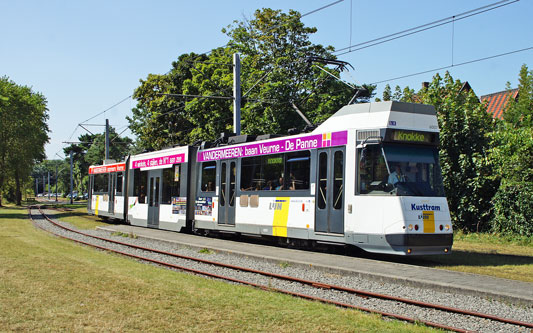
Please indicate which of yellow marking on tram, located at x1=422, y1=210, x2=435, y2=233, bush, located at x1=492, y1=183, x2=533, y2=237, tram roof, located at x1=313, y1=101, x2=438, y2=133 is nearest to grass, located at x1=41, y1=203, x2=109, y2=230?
tram roof, located at x1=313, y1=101, x2=438, y2=133

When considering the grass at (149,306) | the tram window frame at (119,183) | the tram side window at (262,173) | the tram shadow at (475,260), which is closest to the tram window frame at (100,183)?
the tram window frame at (119,183)

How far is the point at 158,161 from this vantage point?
925 inches

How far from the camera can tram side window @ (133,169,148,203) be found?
2469cm

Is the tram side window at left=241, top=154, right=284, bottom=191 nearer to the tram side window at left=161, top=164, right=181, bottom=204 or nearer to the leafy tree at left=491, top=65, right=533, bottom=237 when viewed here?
the tram side window at left=161, top=164, right=181, bottom=204

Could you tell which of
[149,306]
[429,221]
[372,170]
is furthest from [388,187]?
[149,306]

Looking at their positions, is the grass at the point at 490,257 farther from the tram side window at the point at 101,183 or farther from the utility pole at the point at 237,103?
the tram side window at the point at 101,183

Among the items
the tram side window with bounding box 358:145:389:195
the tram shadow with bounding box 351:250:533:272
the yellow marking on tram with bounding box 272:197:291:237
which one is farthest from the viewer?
the yellow marking on tram with bounding box 272:197:291:237

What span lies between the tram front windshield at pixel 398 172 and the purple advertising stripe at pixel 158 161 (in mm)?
9902

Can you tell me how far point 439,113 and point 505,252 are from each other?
26.9 feet

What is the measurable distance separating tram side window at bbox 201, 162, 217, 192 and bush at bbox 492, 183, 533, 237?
1078cm

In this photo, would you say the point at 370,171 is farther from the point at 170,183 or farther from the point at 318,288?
the point at 170,183

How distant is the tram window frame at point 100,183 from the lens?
30.0 m

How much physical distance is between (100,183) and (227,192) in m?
15.2

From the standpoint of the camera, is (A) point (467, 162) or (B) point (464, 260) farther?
(A) point (467, 162)
